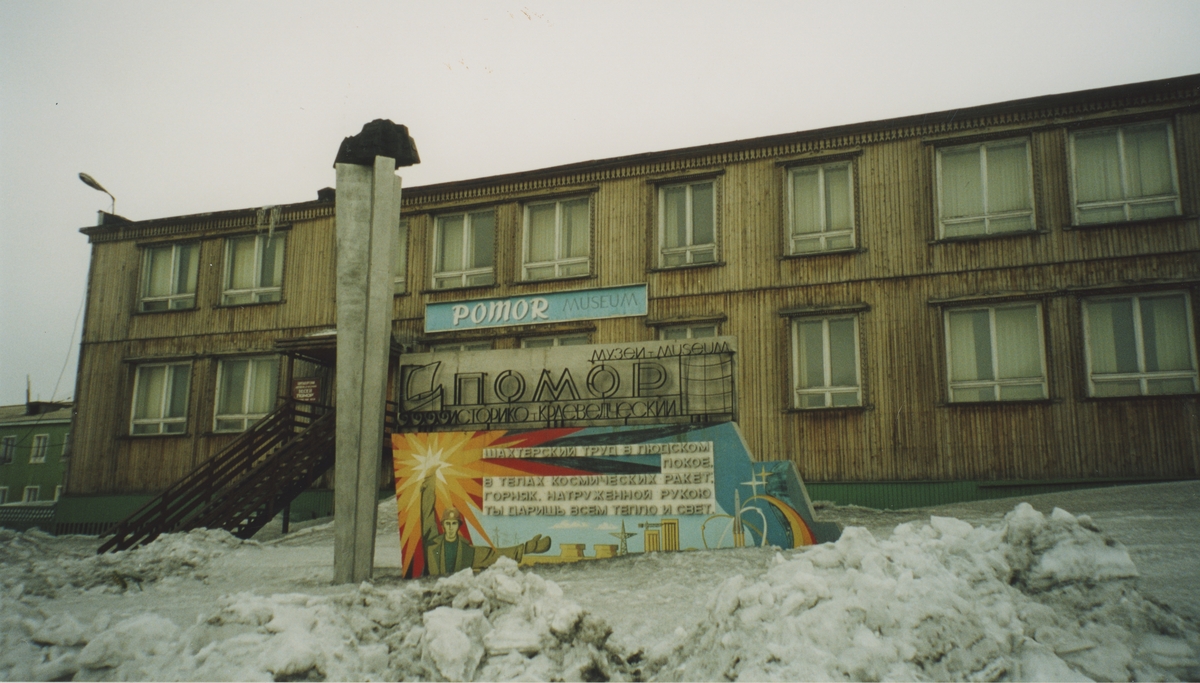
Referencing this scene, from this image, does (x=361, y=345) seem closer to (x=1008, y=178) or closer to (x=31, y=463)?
(x=1008, y=178)

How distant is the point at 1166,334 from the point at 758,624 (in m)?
12.1

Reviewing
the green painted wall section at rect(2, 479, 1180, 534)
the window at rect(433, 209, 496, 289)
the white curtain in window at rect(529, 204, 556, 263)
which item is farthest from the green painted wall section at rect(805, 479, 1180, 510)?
the window at rect(433, 209, 496, 289)

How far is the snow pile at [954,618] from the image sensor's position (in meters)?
6.95

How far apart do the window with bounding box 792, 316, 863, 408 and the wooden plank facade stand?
166 millimetres

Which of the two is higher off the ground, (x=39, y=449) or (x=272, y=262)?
(x=272, y=262)

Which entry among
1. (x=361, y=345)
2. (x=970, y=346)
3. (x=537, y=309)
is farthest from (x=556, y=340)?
(x=970, y=346)

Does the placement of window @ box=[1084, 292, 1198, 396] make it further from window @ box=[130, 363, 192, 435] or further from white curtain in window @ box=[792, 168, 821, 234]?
window @ box=[130, 363, 192, 435]

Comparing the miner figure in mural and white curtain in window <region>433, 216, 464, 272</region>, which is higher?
white curtain in window <region>433, 216, 464, 272</region>

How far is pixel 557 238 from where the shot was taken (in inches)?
796

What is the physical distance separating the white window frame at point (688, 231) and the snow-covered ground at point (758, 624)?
938 cm

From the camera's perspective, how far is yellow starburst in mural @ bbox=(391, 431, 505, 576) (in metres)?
13.0

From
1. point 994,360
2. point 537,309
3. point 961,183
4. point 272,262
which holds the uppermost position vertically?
point 961,183

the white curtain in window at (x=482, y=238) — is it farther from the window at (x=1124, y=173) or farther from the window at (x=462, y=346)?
the window at (x=1124, y=173)

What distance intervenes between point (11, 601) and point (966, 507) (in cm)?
1476
